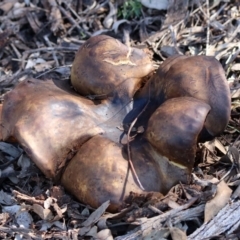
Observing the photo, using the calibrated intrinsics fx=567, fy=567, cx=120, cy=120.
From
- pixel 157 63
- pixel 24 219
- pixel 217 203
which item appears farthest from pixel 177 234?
pixel 157 63

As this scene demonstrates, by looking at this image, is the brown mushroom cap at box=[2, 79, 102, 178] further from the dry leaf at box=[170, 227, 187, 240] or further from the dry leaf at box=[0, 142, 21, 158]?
the dry leaf at box=[170, 227, 187, 240]

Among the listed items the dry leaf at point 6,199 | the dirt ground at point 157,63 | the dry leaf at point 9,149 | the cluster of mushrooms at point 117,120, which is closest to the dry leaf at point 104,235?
the dirt ground at point 157,63

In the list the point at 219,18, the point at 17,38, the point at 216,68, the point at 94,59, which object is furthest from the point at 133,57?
the point at 17,38

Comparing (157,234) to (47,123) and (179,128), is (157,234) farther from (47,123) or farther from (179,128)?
(47,123)

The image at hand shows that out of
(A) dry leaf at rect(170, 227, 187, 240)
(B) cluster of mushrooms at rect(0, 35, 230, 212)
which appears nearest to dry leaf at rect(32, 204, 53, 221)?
(B) cluster of mushrooms at rect(0, 35, 230, 212)

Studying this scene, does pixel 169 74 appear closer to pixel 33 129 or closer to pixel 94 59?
pixel 94 59

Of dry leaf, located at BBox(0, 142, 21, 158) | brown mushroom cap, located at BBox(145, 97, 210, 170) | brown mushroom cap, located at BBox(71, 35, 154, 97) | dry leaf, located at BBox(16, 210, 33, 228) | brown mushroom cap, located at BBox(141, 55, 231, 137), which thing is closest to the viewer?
brown mushroom cap, located at BBox(145, 97, 210, 170)

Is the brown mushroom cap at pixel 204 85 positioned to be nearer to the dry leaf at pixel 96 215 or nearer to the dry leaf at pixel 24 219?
the dry leaf at pixel 96 215
